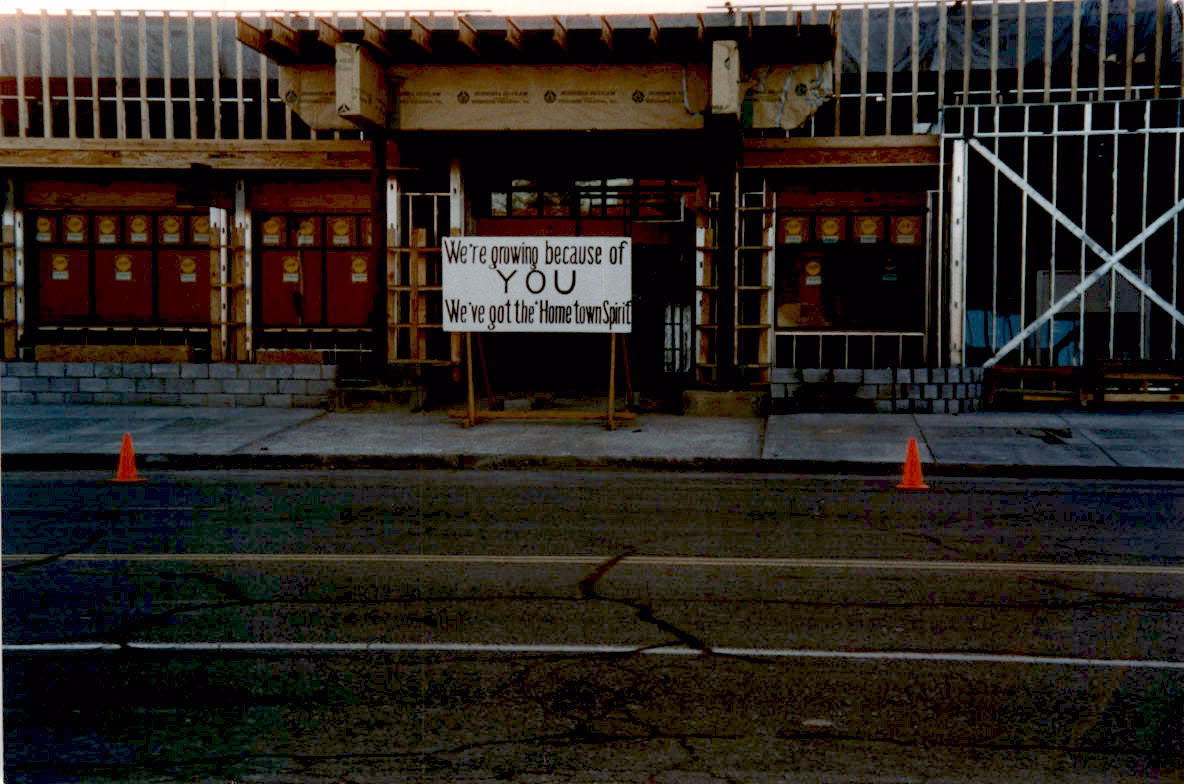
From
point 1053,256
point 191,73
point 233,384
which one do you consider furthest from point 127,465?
point 1053,256

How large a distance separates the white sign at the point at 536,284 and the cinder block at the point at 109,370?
5155 mm

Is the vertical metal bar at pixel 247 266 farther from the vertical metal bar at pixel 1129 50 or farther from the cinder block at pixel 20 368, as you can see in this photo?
the vertical metal bar at pixel 1129 50

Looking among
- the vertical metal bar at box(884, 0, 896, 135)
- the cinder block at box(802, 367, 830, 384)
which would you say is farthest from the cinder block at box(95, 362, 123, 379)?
the vertical metal bar at box(884, 0, 896, 135)

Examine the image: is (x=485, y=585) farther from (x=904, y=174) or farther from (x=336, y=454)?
(x=904, y=174)

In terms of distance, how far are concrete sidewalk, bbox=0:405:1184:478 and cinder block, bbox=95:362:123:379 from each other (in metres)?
1.04

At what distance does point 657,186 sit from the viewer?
19234 mm

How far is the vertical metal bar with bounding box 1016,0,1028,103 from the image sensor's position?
1853cm

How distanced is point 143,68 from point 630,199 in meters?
7.18

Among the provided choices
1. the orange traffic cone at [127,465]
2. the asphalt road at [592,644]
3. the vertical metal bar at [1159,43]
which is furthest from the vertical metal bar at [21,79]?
the vertical metal bar at [1159,43]

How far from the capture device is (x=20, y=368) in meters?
18.9

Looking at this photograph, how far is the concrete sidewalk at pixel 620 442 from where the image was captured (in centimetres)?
1434

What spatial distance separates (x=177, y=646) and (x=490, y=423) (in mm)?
10833

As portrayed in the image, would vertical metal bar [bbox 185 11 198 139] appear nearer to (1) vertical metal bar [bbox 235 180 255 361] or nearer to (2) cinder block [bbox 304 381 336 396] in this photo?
(1) vertical metal bar [bbox 235 180 255 361]

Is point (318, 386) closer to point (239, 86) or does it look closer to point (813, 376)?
point (239, 86)
